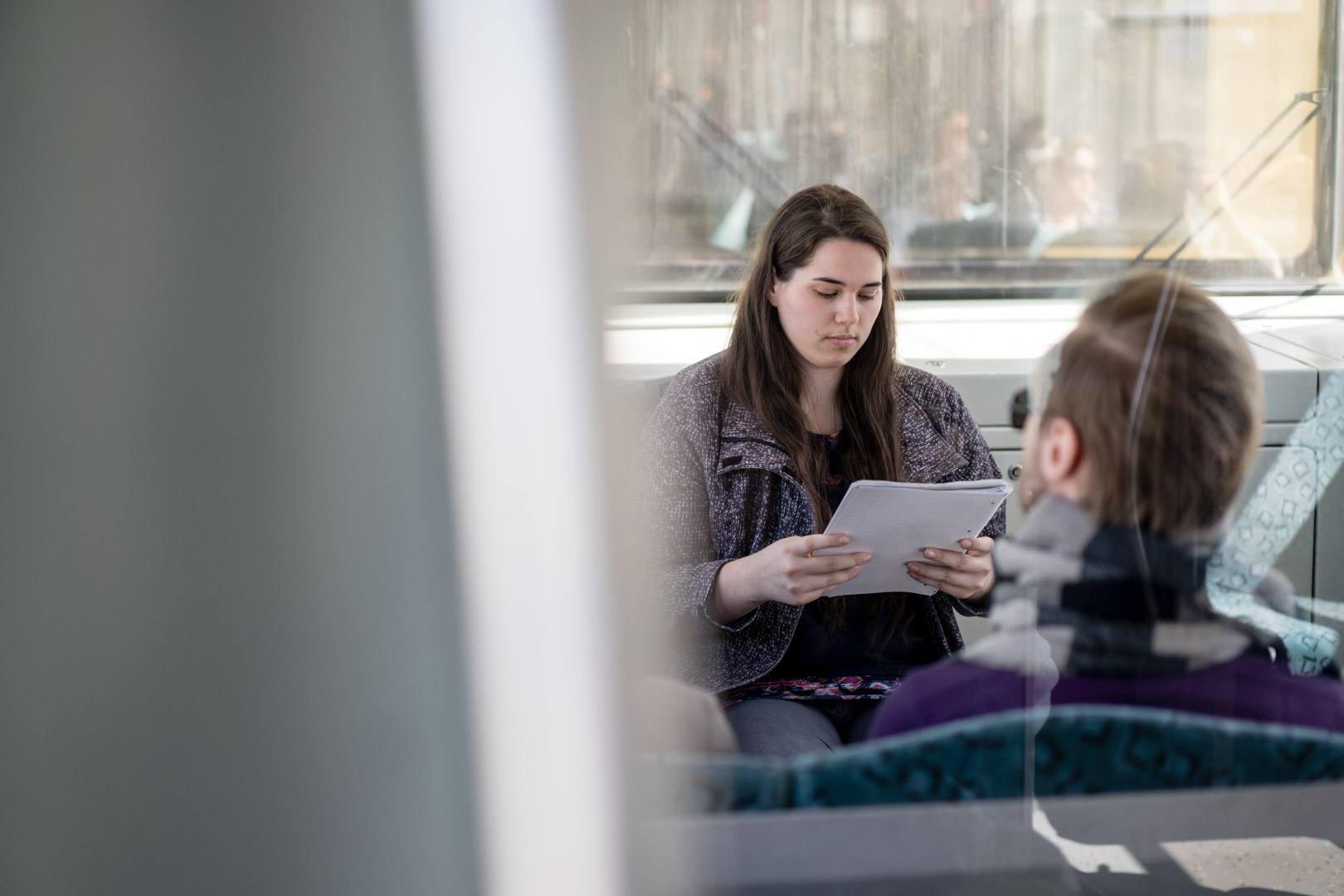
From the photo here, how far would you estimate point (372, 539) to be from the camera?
2.28ft

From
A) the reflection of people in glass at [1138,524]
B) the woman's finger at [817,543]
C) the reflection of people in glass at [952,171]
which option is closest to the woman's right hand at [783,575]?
the woman's finger at [817,543]

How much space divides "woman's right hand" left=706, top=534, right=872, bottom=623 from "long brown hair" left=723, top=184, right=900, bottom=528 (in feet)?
0.66

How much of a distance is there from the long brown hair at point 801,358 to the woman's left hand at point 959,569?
0.63 feet

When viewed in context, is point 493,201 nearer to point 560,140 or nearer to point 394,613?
point 560,140

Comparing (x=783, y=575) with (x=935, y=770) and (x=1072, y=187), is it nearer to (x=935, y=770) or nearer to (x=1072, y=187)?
(x=935, y=770)

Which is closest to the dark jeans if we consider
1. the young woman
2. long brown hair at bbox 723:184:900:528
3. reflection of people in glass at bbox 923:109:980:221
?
the young woman

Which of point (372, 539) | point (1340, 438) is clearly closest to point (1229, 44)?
point (1340, 438)

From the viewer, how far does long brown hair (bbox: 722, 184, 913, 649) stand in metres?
1.50

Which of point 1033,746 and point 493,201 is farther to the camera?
point 1033,746

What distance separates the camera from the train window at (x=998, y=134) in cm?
94

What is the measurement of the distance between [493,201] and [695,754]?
46 centimetres

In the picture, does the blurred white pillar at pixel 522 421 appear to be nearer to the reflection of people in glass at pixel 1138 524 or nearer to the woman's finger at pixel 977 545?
the reflection of people in glass at pixel 1138 524

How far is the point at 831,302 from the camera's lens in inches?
61.2

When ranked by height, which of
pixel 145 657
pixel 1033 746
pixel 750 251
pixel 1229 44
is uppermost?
pixel 1229 44
